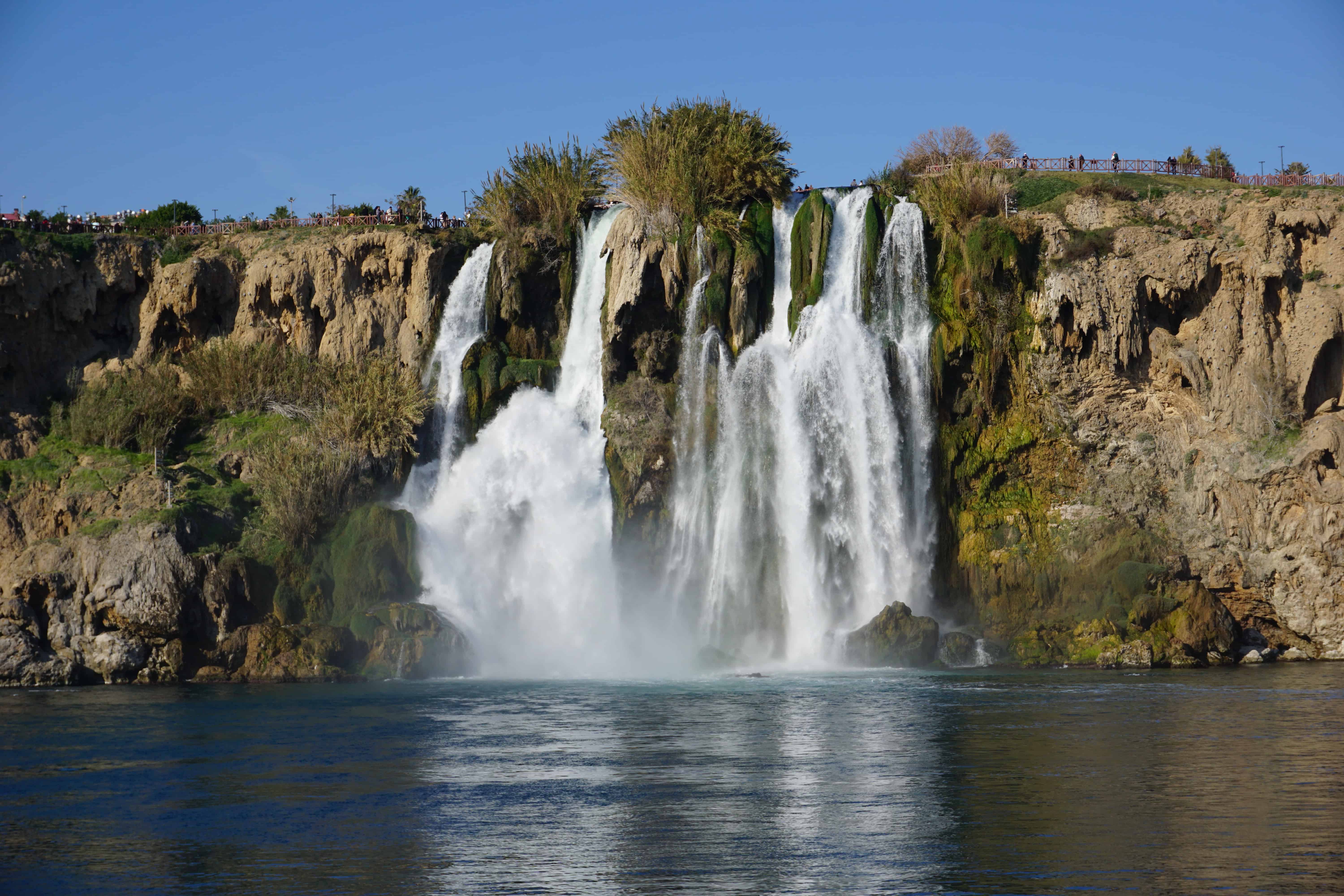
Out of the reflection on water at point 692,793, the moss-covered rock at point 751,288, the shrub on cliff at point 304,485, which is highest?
the moss-covered rock at point 751,288

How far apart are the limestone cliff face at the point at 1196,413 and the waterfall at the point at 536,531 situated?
545 inches

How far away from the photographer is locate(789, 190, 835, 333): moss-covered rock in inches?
1984

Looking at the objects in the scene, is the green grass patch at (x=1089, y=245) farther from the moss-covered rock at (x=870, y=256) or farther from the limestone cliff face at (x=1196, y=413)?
the moss-covered rock at (x=870, y=256)

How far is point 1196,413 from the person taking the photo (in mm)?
47625

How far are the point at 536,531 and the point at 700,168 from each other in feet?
51.5

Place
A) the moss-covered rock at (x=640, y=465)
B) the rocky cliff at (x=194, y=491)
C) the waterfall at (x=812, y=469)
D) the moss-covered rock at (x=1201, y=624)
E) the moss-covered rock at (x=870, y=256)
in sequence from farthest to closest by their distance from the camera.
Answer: the moss-covered rock at (x=870, y=256), the moss-covered rock at (x=640, y=465), the waterfall at (x=812, y=469), the rocky cliff at (x=194, y=491), the moss-covered rock at (x=1201, y=624)

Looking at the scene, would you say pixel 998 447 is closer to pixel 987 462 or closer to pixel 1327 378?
pixel 987 462

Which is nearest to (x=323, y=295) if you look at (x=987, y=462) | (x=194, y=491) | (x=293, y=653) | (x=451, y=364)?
(x=451, y=364)

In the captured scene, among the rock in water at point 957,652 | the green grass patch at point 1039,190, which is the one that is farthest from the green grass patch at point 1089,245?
the rock in water at point 957,652

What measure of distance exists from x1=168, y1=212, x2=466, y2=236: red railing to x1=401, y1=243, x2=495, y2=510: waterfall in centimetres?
384

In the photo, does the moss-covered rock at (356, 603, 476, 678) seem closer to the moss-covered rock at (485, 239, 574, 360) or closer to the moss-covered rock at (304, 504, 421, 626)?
the moss-covered rock at (304, 504, 421, 626)

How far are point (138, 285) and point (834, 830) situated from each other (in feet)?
158

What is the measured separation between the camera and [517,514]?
49.8m

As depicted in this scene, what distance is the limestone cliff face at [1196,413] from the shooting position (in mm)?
45500
